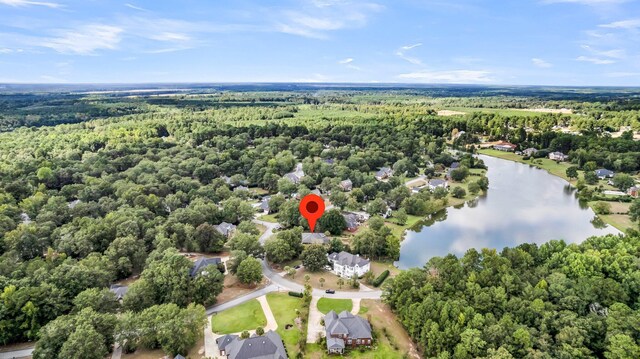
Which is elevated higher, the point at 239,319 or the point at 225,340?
the point at 225,340

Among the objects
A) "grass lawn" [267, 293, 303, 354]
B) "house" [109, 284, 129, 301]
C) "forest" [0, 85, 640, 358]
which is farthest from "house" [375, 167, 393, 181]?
"house" [109, 284, 129, 301]

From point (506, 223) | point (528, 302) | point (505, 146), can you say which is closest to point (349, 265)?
point (528, 302)

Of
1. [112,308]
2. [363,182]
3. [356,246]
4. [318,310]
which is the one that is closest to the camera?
[112,308]

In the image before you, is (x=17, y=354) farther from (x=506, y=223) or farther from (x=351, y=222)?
(x=506, y=223)

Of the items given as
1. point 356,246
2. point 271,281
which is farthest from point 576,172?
point 271,281

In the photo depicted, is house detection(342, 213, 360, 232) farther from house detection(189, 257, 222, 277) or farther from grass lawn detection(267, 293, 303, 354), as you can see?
house detection(189, 257, 222, 277)

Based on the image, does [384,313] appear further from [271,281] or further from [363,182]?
[363,182]
